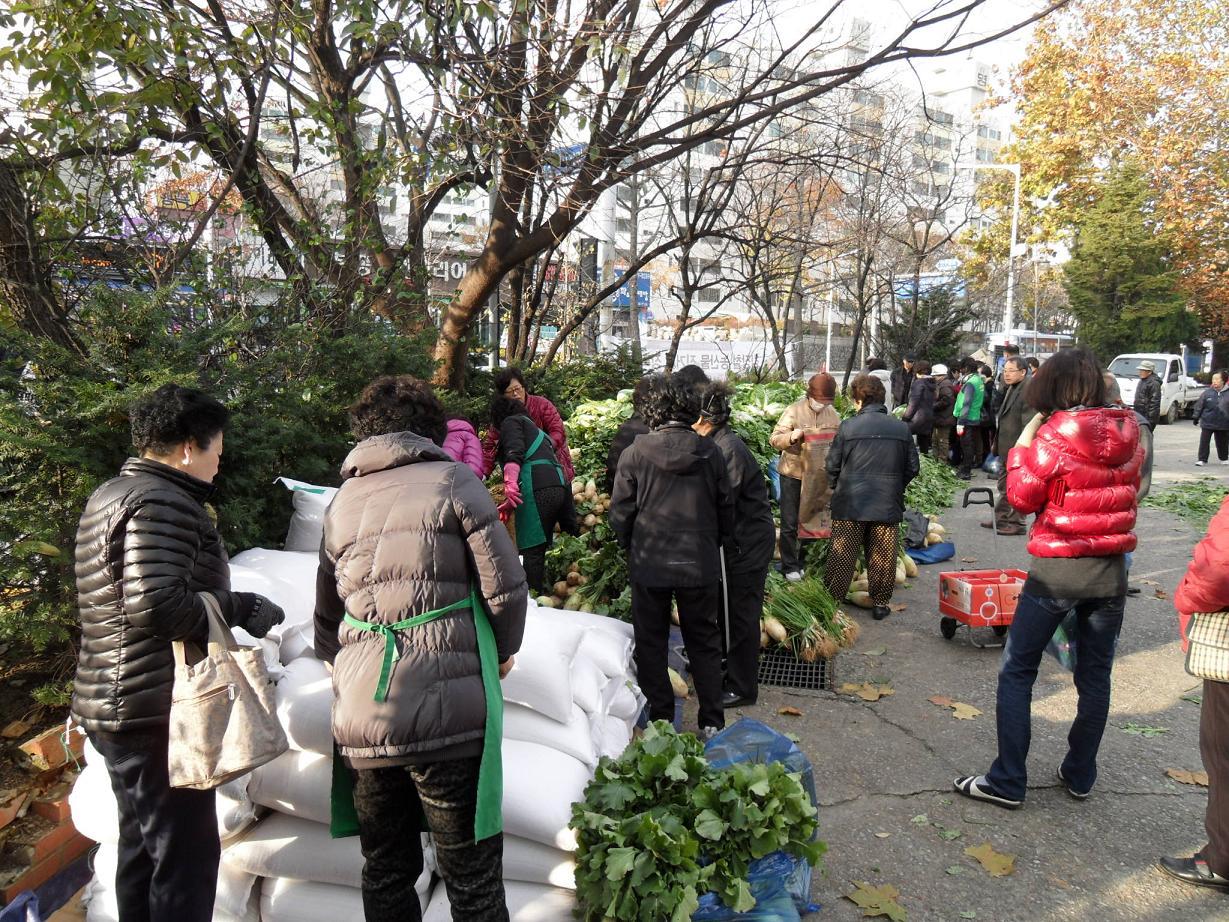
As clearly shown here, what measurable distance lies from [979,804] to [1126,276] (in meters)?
31.6

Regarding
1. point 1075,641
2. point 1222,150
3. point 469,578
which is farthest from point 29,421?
point 1222,150

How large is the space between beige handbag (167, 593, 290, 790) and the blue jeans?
288 centimetres

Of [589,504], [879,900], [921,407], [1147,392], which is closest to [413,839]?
[879,900]

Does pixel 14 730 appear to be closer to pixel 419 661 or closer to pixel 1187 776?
pixel 419 661

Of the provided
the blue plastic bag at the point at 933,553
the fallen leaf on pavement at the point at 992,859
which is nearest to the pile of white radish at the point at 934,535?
the blue plastic bag at the point at 933,553

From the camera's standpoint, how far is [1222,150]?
77.2 feet

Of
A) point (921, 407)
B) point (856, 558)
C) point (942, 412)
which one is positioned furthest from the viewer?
point (942, 412)

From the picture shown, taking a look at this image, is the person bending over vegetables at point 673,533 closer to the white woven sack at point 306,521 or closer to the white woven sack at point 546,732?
the white woven sack at point 546,732

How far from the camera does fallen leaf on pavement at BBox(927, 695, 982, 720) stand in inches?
182

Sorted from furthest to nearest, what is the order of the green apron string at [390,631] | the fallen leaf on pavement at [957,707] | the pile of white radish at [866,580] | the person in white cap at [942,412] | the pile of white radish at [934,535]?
the person in white cap at [942,412]
the pile of white radish at [934,535]
the pile of white radish at [866,580]
the fallen leaf on pavement at [957,707]
the green apron string at [390,631]

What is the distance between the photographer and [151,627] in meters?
2.31

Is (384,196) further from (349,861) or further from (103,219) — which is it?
(349,861)

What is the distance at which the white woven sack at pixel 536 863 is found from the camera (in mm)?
2738

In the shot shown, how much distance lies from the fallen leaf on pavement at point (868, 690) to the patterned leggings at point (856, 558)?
1.25 m
